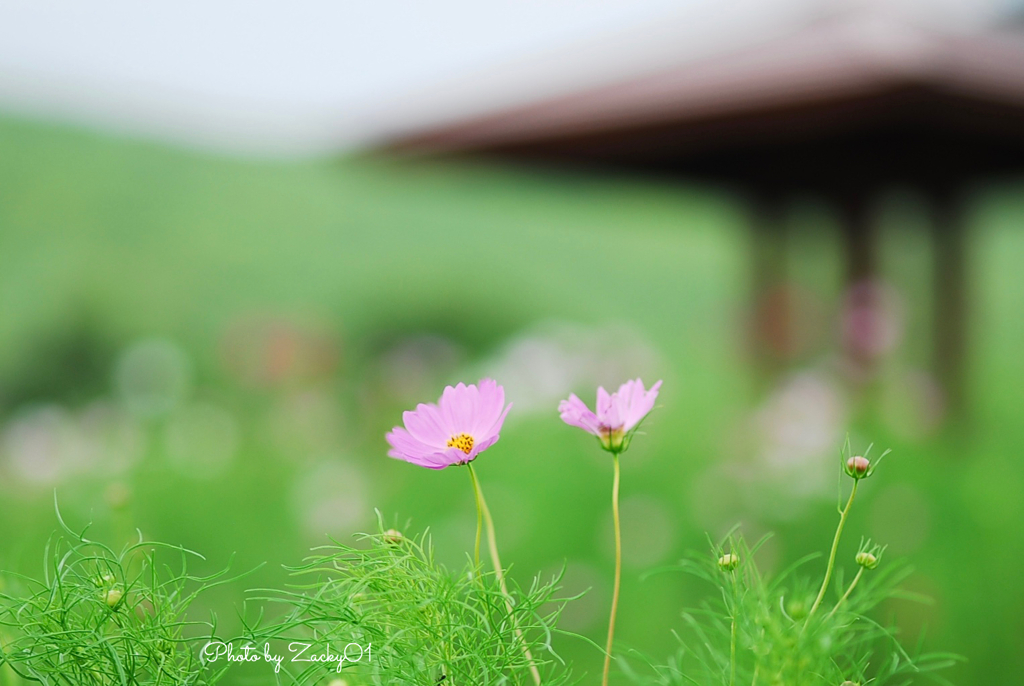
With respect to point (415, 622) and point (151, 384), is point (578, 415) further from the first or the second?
point (151, 384)

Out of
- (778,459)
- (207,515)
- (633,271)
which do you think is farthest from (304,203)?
(778,459)

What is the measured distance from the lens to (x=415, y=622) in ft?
1.20

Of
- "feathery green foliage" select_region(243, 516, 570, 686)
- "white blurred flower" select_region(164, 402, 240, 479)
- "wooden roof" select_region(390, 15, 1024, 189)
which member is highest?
"wooden roof" select_region(390, 15, 1024, 189)

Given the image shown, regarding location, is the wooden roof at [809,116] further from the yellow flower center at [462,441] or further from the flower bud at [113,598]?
the flower bud at [113,598]

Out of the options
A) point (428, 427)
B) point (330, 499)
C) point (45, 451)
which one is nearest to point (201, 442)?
point (45, 451)

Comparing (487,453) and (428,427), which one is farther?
(487,453)

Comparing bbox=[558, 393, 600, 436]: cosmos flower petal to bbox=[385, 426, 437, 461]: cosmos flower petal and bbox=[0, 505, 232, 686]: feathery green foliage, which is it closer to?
bbox=[385, 426, 437, 461]: cosmos flower petal

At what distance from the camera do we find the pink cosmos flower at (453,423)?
0.36 meters

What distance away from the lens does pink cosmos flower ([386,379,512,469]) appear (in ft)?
1.17

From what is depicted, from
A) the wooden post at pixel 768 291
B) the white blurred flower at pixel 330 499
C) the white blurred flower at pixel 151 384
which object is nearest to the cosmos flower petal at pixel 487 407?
the white blurred flower at pixel 330 499

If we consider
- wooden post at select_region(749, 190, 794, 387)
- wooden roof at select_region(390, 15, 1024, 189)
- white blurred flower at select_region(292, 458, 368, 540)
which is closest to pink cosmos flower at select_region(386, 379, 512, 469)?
wooden roof at select_region(390, 15, 1024, 189)

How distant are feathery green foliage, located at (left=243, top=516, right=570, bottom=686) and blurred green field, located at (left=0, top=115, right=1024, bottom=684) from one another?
0.13 metres

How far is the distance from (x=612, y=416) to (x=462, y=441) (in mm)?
69

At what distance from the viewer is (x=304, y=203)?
26.4 ft
